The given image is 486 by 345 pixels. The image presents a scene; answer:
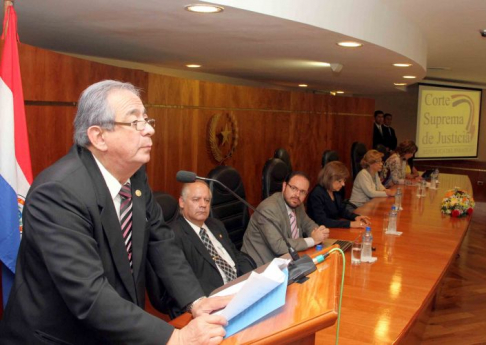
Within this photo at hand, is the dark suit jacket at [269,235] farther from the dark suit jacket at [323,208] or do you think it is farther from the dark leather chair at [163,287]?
the dark suit jacket at [323,208]

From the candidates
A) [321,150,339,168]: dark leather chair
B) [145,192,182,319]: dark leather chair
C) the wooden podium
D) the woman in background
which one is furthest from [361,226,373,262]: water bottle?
the woman in background

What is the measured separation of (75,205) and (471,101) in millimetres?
11559

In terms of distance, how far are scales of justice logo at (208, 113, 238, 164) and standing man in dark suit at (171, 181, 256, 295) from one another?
6.59ft

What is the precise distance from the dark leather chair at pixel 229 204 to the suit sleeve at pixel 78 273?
7.09ft

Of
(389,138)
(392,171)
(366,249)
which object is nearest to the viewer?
(366,249)

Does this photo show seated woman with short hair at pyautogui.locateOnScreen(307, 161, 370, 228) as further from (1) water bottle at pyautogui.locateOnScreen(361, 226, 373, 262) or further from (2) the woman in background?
(2) the woman in background

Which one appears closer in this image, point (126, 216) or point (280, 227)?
point (126, 216)

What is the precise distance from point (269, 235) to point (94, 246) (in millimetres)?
2094

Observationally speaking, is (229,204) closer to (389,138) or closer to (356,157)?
(356,157)

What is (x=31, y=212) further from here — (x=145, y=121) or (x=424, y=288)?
(x=424, y=288)

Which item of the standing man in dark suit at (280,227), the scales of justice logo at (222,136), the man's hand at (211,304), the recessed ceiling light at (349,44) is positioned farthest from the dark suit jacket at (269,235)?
the man's hand at (211,304)

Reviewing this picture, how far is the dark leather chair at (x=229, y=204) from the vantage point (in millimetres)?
3650

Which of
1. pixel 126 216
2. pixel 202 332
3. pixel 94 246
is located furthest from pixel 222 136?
pixel 202 332

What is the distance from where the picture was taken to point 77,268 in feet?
4.42
